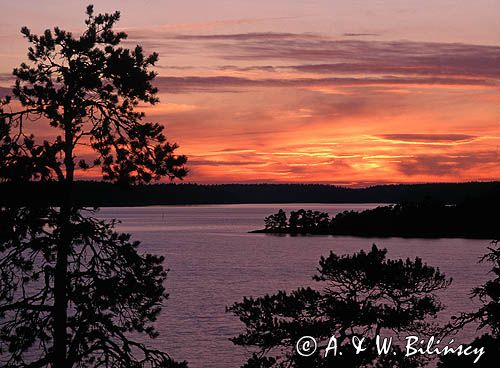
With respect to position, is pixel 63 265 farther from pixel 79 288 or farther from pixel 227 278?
pixel 227 278

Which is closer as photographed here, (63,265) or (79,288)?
(79,288)

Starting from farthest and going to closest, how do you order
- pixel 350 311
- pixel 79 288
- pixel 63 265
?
pixel 350 311, pixel 63 265, pixel 79 288

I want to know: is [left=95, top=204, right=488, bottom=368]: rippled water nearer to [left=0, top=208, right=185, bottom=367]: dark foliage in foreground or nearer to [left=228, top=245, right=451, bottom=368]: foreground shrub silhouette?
[left=228, top=245, right=451, bottom=368]: foreground shrub silhouette

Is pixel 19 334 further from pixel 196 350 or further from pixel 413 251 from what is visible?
pixel 413 251

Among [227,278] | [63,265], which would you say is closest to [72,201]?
[63,265]

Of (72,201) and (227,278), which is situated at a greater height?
(72,201)

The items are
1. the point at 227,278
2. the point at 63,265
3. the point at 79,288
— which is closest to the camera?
the point at 79,288

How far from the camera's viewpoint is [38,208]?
14859mm

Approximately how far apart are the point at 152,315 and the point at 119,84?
5078mm

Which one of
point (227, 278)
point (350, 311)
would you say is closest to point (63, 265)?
point (350, 311)

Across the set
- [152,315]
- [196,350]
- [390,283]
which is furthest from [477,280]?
[152,315]

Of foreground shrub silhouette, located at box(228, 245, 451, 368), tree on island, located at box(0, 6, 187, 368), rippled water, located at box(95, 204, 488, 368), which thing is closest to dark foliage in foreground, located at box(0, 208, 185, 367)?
tree on island, located at box(0, 6, 187, 368)

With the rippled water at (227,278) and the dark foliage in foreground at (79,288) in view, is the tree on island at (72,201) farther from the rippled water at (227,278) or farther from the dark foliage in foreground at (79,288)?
the rippled water at (227,278)

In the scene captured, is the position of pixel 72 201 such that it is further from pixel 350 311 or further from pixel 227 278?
pixel 227 278
